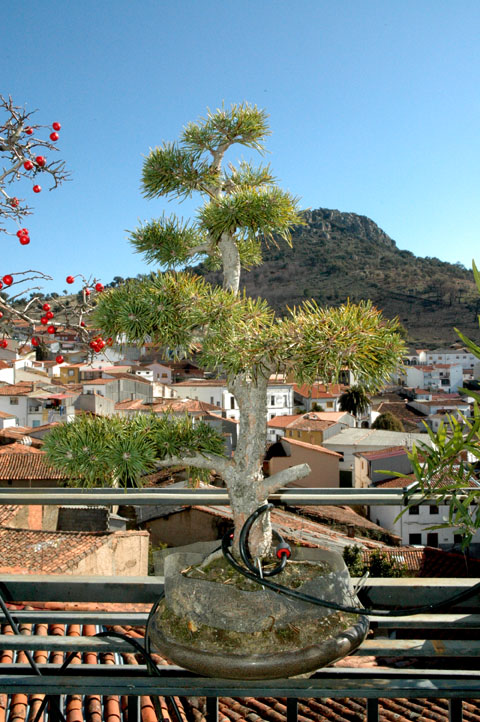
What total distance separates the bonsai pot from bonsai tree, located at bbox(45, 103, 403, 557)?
299 mm

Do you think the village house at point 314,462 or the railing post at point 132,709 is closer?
the railing post at point 132,709

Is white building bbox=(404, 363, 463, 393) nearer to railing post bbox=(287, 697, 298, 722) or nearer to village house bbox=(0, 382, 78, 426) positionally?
village house bbox=(0, 382, 78, 426)

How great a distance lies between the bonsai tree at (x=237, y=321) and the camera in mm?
1341

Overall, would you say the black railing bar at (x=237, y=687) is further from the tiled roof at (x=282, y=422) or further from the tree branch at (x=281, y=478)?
the tiled roof at (x=282, y=422)

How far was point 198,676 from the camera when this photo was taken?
52.3 inches

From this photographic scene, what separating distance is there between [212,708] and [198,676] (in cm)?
8

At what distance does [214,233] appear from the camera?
1.62 m

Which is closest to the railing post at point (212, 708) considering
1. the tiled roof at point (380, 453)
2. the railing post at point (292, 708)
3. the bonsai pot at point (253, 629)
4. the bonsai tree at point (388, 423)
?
the railing post at point (292, 708)

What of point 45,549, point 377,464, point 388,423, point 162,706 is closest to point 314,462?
point 377,464

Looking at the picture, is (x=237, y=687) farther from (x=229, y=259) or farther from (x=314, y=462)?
(x=314, y=462)

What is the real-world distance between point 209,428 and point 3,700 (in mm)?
1571

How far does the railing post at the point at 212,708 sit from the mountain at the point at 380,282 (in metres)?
60.6

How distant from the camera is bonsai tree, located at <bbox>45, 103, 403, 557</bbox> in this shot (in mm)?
1341

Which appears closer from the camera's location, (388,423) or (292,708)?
(292,708)
